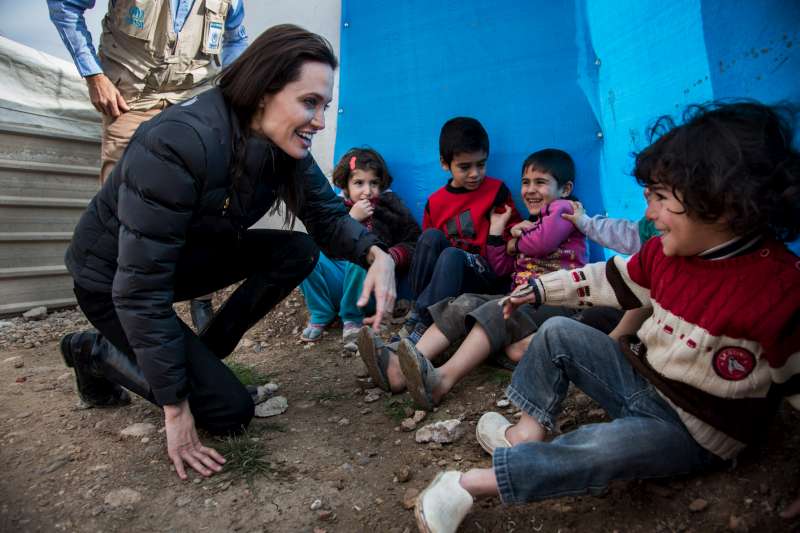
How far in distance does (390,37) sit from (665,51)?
1.67m

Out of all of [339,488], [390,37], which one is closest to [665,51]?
[390,37]

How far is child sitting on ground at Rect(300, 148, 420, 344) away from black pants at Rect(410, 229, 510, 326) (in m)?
0.40

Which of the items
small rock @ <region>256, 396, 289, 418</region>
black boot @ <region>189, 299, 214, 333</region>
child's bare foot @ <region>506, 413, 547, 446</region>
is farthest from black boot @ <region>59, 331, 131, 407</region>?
child's bare foot @ <region>506, 413, 547, 446</region>

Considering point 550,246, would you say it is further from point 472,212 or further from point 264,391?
point 264,391

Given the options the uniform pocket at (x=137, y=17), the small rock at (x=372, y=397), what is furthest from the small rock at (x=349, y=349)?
the uniform pocket at (x=137, y=17)

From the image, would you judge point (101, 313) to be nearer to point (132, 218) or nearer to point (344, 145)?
point (132, 218)

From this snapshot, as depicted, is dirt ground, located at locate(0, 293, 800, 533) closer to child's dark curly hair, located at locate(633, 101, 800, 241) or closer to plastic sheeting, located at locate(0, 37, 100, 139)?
child's dark curly hair, located at locate(633, 101, 800, 241)

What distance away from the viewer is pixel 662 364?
153 cm

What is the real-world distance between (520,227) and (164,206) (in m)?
1.71

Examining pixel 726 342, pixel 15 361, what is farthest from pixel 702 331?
pixel 15 361

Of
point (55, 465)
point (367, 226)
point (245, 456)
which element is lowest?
point (55, 465)

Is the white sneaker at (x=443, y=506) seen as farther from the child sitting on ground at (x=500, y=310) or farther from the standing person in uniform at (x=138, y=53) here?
the standing person in uniform at (x=138, y=53)

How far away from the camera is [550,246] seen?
2.77 meters

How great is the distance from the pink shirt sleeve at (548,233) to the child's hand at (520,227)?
0.03 meters
